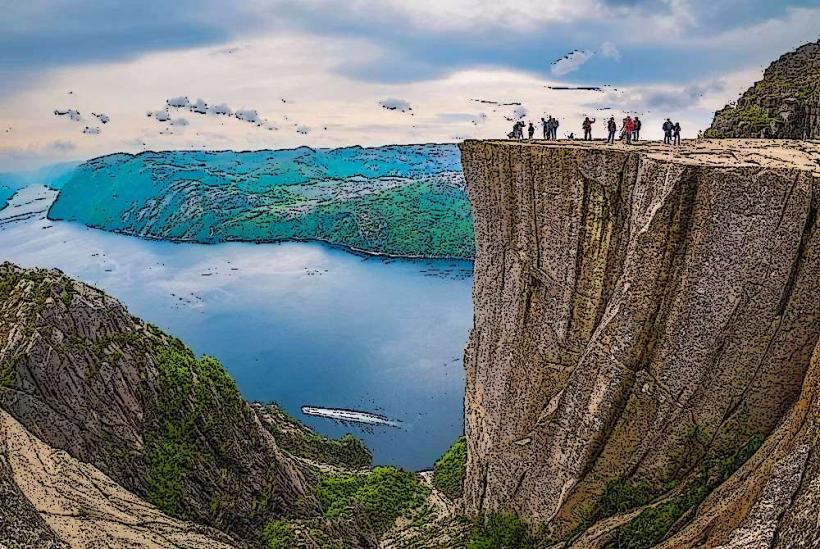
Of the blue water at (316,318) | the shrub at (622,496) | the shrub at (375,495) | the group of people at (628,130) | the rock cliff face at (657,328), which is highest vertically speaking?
the group of people at (628,130)

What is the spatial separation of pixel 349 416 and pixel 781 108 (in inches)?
1480

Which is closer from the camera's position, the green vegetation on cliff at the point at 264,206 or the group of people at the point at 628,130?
the group of people at the point at 628,130

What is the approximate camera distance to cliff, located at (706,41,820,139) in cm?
2088

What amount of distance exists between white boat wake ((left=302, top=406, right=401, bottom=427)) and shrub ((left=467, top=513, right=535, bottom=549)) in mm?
31423

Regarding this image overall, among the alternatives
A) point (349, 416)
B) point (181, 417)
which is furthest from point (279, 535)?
point (349, 416)

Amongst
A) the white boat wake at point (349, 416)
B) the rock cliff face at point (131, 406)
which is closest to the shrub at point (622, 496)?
the rock cliff face at point (131, 406)

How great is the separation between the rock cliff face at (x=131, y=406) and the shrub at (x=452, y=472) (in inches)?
333

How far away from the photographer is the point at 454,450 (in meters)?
34.0

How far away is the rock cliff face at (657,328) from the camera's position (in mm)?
10930

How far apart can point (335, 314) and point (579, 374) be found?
63.7 m

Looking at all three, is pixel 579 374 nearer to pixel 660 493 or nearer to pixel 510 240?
pixel 660 493

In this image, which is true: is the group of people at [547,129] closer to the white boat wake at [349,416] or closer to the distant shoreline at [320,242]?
the white boat wake at [349,416]

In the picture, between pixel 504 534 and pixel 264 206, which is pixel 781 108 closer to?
pixel 504 534

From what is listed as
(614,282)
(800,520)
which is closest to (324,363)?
(614,282)
